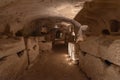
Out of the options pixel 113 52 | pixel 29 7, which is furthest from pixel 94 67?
pixel 29 7

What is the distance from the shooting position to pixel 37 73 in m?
5.27

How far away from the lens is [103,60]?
3.52 m

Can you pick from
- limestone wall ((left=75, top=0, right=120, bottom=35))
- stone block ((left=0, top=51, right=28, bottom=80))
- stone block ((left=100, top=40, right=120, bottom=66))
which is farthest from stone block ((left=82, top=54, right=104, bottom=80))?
stone block ((left=0, top=51, right=28, bottom=80))

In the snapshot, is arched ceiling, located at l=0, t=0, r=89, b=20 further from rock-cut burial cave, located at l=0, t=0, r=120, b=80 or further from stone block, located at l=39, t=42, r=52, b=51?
stone block, located at l=39, t=42, r=52, b=51

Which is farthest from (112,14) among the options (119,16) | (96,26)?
(96,26)

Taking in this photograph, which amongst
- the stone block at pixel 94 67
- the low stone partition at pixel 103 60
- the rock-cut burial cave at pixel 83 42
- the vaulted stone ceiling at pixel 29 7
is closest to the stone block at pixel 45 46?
the rock-cut burial cave at pixel 83 42

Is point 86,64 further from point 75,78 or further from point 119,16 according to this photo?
point 119,16

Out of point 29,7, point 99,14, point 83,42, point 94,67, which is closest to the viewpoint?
point 94,67

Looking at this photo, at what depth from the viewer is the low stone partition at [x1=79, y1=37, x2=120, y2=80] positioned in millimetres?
2798

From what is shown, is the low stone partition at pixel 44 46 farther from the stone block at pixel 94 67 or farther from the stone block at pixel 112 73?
the stone block at pixel 112 73

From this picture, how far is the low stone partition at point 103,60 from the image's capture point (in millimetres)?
2798

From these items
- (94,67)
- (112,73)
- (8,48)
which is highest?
(8,48)

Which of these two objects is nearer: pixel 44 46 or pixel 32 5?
pixel 32 5

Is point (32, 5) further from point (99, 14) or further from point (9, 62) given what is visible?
point (99, 14)
